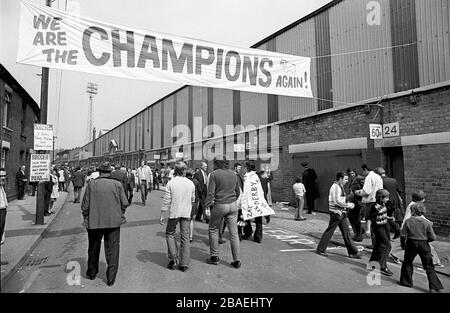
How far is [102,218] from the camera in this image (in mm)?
4457

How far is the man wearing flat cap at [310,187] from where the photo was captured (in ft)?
38.4

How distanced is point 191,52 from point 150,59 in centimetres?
102

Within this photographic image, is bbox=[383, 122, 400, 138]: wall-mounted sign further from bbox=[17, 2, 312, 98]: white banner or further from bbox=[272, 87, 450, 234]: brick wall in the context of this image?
bbox=[17, 2, 312, 98]: white banner

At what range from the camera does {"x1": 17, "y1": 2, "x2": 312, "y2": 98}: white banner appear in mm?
5898

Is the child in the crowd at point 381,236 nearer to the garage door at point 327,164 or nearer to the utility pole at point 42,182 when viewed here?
the garage door at point 327,164

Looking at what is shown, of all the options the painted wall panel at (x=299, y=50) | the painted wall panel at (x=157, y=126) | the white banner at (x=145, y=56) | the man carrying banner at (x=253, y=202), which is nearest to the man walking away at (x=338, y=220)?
the man carrying banner at (x=253, y=202)

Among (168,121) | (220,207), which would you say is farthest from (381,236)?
(168,121)

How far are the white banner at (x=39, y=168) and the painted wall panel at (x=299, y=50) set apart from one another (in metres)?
9.80

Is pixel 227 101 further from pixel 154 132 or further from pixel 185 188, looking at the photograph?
pixel 154 132

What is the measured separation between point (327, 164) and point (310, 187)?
43.5 inches

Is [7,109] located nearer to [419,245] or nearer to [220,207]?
[220,207]

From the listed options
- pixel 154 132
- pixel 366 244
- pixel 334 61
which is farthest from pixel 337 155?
pixel 154 132

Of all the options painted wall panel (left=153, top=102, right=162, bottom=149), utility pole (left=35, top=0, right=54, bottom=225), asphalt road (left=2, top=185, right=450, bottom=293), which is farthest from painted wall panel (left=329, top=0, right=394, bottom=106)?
painted wall panel (left=153, top=102, right=162, bottom=149)

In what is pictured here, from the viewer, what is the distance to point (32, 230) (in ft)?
25.6
